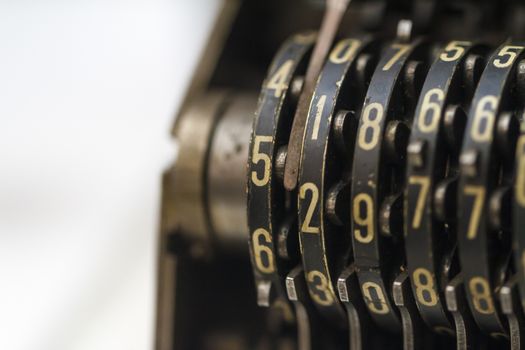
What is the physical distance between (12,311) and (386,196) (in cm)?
56

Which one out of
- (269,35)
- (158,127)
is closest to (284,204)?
(269,35)

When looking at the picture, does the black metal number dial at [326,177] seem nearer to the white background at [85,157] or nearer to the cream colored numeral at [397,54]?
the cream colored numeral at [397,54]

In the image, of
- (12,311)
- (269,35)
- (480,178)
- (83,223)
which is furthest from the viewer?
(83,223)

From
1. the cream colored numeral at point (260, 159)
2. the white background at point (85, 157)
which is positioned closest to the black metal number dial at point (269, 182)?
the cream colored numeral at point (260, 159)

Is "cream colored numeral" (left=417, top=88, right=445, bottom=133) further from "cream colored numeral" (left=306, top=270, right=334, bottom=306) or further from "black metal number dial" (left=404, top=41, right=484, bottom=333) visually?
"cream colored numeral" (left=306, top=270, right=334, bottom=306)

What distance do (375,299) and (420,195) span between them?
96mm

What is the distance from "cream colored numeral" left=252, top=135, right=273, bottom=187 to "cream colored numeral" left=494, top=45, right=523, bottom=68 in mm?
167

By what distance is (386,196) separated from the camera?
635mm

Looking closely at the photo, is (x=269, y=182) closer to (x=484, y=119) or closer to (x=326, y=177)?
(x=326, y=177)

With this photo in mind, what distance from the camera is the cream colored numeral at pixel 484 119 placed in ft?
1.92

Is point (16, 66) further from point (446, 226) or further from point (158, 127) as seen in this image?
point (446, 226)

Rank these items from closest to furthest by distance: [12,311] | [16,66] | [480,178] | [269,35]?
[480,178]
[269,35]
[12,311]
[16,66]

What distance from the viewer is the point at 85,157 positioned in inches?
48.6

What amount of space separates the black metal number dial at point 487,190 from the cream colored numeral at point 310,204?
10cm
